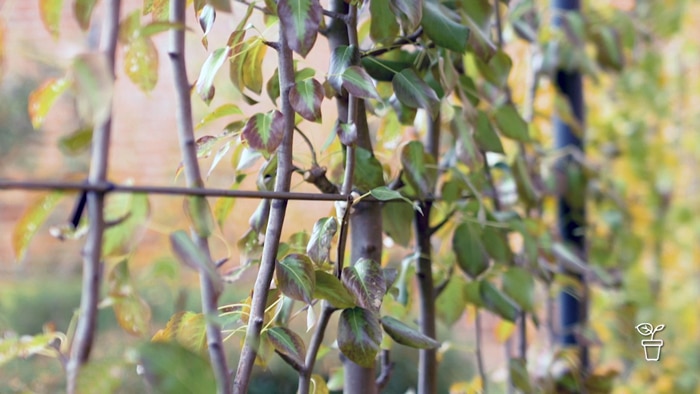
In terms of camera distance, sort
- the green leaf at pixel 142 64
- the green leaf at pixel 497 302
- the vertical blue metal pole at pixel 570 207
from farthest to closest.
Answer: the vertical blue metal pole at pixel 570 207 → the green leaf at pixel 497 302 → the green leaf at pixel 142 64

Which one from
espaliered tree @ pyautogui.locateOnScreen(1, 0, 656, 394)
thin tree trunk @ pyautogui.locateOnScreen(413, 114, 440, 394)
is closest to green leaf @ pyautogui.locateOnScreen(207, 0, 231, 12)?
espaliered tree @ pyautogui.locateOnScreen(1, 0, 656, 394)

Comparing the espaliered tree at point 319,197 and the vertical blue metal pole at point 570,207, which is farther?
the vertical blue metal pole at point 570,207

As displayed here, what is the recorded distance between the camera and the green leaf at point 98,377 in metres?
0.30

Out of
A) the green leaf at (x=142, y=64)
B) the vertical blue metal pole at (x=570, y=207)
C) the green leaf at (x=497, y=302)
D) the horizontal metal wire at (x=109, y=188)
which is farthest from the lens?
the vertical blue metal pole at (x=570, y=207)

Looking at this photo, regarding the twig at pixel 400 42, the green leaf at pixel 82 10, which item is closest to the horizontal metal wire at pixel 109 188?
the green leaf at pixel 82 10

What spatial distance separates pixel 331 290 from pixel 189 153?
135 millimetres

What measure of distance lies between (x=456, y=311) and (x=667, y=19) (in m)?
1.16

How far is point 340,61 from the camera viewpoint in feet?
1.62

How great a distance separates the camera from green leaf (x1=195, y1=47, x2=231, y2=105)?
0.45 metres

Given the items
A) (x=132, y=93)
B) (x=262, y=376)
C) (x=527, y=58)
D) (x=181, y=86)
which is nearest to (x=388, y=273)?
(x=181, y=86)

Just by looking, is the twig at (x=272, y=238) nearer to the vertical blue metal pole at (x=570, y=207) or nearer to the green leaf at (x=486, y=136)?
the green leaf at (x=486, y=136)

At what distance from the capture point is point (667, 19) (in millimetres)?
1594

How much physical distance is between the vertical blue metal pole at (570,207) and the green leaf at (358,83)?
2.54 ft

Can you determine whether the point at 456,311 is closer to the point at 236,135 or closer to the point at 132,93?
the point at 236,135
